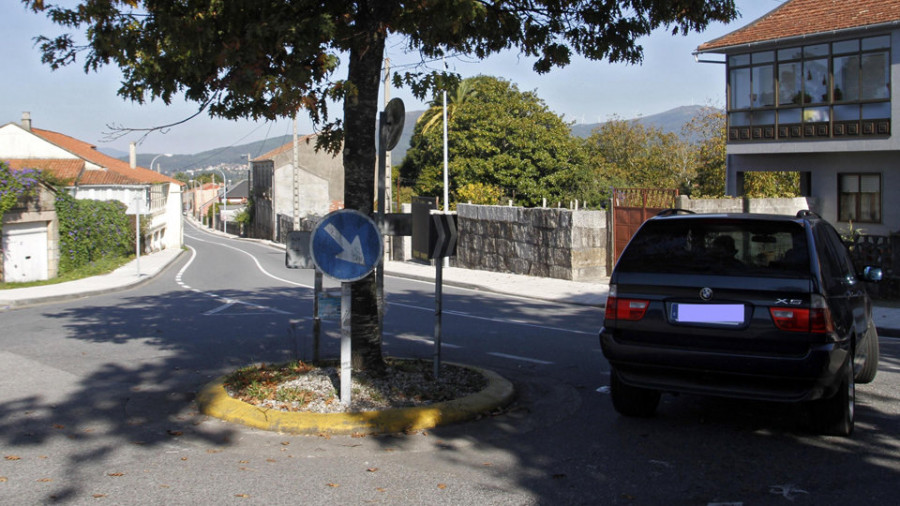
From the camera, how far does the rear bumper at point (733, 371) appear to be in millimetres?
5090

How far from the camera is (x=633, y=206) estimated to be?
767 inches

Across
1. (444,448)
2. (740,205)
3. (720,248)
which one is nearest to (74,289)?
(740,205)

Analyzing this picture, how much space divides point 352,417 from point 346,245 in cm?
133

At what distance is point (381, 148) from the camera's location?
284 inches

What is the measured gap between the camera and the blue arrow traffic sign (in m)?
6.17

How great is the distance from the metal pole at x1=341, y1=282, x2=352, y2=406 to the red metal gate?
1350 centimetres

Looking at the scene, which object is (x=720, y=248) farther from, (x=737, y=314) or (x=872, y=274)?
(x=872, y=274)

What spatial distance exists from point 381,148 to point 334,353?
3.02m

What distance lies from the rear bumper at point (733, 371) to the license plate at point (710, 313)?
0.21m

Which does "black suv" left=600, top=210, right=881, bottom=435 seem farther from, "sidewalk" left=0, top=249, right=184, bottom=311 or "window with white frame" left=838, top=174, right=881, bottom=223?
"window with white frame" left=838, top=174, right=881, bottom=223

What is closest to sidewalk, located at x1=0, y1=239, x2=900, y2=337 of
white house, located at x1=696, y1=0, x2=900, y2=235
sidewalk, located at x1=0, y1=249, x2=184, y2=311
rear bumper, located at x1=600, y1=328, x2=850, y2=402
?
sidewalk, located at x1=0, y1=249, x2=184, y2=311

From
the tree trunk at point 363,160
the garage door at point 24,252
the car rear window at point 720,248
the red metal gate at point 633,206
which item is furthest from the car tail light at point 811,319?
the garage door at point 24,252

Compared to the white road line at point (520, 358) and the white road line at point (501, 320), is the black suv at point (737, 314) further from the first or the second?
the white road line at point (501, 320)

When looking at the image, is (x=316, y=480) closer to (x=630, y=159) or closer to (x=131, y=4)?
(x=131, y=4)
